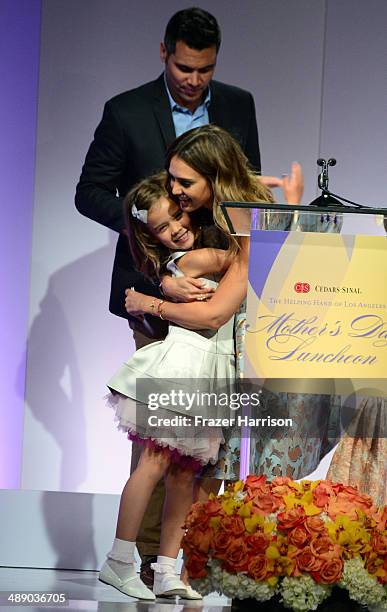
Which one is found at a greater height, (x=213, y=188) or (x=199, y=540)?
(x=213, y=188)

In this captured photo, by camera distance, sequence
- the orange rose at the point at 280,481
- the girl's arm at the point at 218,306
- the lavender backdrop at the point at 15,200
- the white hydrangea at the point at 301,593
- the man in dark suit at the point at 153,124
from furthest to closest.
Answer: the lavender backdrop at the point at 15,200
the man in dark suit at the point at 153,124
the girl's arm at the point at 218,306
the orange rose at the point at 280,481
the white hydrangea at the point at 301,593

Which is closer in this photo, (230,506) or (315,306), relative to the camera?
(315,306)

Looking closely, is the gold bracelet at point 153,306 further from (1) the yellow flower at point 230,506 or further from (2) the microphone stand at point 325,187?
(1) the yellow flower at point 230,506

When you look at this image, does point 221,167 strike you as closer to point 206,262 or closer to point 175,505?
point 206,262

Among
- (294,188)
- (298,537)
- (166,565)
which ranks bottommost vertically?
(166,565)

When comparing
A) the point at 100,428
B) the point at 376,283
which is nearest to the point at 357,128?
the point at 100,428

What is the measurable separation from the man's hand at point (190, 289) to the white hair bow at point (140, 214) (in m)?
0.26

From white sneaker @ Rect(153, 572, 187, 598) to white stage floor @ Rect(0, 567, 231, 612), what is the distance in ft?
0.09

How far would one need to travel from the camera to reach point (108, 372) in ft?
15.6

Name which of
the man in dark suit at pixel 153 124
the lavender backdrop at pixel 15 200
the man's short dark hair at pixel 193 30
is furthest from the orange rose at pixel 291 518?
the man's short dark hair at pixel 193 30

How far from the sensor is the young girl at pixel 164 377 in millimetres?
3480

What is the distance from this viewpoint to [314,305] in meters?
2.40

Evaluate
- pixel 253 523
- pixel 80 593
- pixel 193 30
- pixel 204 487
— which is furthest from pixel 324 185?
pixel 193 30

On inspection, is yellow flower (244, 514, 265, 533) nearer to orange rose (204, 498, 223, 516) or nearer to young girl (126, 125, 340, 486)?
orange rose (204, 498, 223, 516)
